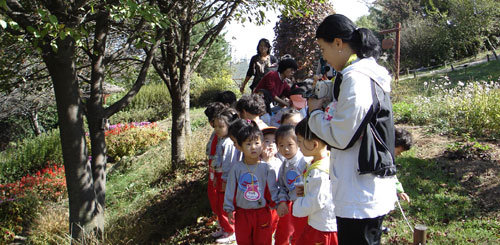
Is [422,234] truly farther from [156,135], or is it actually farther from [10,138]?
[10,138]

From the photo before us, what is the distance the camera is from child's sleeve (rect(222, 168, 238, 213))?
322cm

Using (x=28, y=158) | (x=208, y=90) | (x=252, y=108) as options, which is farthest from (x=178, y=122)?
(x=208, y=90)

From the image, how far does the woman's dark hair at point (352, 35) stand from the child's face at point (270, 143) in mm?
1655

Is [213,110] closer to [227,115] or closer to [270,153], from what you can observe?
[227,115]

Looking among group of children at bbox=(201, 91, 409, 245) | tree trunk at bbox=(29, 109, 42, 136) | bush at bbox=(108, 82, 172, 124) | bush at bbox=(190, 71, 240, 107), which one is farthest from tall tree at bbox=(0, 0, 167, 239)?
tree trunk at bbox=(29, 109, 42, 136)

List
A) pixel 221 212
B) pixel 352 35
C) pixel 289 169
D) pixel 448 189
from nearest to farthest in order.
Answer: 1. pixel 352 35
2. pixel 289 169
3. pixel 221 212
4. pixel 448 189

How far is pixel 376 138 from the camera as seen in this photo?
184 centimetres

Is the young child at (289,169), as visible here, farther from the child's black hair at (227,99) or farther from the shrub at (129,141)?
the shrub at (129,141)

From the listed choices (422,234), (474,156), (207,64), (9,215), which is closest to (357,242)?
(422,234)

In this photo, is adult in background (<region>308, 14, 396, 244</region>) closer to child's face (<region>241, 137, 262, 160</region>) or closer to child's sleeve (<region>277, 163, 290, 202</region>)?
child's sleeve (<region>277, 163, 290, 202</region>)

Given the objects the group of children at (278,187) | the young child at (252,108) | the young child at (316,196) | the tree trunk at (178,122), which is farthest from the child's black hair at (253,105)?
the tree trunk at (178,122)

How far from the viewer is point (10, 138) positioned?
60.2 feet

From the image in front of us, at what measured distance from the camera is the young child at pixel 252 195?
3209 mm

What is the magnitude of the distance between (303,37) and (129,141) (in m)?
5.75
